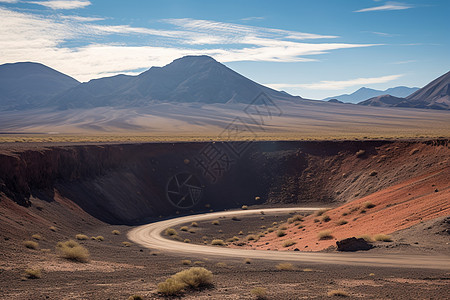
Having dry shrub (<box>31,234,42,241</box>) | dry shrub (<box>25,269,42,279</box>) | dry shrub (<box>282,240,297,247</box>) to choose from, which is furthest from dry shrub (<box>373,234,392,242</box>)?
dry shrub (<box>31,234,42,241</box>)

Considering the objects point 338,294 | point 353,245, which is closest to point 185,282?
point 338,294

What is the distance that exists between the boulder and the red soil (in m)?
2.97

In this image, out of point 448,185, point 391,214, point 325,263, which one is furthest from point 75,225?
point 448,185

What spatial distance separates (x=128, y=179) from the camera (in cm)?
5869

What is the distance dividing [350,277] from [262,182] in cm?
4860

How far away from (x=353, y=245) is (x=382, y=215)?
9855 millimetres

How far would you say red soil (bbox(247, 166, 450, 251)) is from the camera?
31.2 m

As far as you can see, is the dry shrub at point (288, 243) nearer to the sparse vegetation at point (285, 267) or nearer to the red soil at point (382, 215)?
the red soil at point (382, 215)

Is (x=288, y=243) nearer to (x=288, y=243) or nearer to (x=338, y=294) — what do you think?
(x=288, y=243)

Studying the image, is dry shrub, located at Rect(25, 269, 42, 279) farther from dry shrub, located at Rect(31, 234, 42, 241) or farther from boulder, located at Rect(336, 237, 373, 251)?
boulder, located at Rect(336, 237, 373, 251)

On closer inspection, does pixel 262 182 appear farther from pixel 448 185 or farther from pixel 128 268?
pixel 128 268

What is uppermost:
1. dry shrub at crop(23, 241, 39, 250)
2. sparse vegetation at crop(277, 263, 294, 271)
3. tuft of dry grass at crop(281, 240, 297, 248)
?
dry shrub at crop(23, 241, 39, 250)

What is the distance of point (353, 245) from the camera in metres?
26.7

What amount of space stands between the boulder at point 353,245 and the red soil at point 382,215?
2.97m
